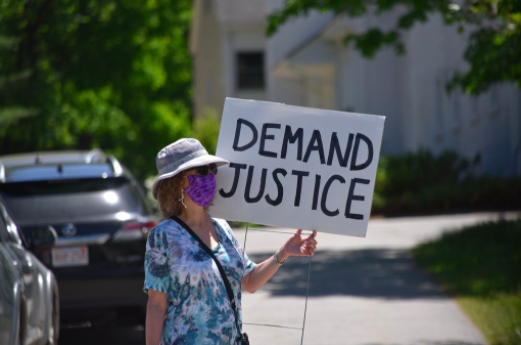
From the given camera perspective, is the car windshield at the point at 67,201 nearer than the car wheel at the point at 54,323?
No

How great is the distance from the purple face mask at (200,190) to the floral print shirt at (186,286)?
6.6 inches

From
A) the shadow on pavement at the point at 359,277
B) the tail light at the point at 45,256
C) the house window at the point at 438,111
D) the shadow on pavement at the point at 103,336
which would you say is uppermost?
the house window at the point at 438,111

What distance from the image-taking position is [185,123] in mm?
47531

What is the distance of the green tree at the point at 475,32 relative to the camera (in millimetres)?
8688

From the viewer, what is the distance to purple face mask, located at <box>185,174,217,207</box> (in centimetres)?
359

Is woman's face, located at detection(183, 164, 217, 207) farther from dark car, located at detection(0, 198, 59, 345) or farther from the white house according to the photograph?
the white house

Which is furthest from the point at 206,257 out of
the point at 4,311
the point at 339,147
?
the point at 4,311

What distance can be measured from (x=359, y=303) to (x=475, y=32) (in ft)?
13.6

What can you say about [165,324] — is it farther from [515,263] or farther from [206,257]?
[515,263]

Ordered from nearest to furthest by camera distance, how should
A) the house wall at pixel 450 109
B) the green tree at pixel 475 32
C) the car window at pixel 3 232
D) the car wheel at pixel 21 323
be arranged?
1. the car wheel at pixel 21 323
2. the car window at pixel 3 232
3. the green tree at pixel 475 32
4. the house wall at pixel 450 109

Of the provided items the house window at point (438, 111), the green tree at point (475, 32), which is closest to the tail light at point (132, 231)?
the green tree at point (475, 32)

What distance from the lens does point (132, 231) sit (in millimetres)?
7410

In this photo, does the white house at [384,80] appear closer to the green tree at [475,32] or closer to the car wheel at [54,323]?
the green tree at [475,32]

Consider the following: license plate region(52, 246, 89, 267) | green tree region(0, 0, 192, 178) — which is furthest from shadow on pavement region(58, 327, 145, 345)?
green tree region(0, 0, 192, 178)
